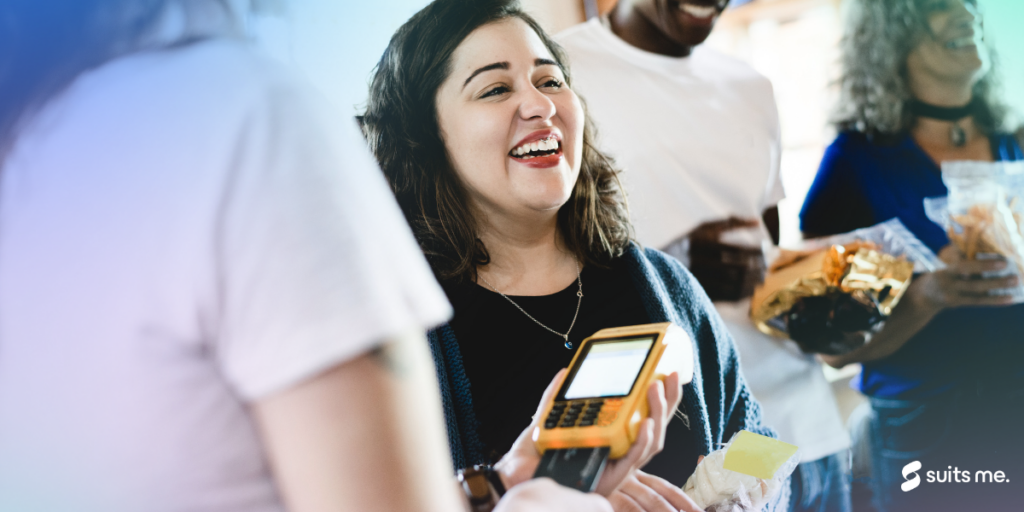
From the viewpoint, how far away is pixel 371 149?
0.56 metres

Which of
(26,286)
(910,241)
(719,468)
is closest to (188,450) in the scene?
(26,286)

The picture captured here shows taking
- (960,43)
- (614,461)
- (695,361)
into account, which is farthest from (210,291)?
(960,43)

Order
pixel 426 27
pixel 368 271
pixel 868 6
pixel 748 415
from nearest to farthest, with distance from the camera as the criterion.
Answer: pixel 368 271, pixel 426 27, pixel 748 415, pixel 868 6

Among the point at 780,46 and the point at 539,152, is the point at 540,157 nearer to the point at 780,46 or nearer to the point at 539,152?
the point at 539,152

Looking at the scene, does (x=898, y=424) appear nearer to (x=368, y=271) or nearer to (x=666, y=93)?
(x=666, y=93)

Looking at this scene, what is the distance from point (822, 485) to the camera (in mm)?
773

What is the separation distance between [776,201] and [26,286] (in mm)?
688

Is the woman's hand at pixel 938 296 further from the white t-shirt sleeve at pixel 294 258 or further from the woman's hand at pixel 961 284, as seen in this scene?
the white t-shirt sleeve at pixel 294 258

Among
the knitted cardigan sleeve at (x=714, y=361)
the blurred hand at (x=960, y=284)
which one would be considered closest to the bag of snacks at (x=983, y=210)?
the blurred hand at (x=960, y=284)

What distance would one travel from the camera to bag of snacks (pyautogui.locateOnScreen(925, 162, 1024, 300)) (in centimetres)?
82

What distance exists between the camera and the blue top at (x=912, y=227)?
0.79 metres

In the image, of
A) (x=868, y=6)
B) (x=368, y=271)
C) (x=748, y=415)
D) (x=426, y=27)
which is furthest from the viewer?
(x=868, y=6)

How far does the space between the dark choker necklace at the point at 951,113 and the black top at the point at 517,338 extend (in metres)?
0.47

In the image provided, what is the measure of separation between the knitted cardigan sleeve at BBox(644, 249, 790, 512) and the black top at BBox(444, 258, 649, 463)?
0.21 ft
